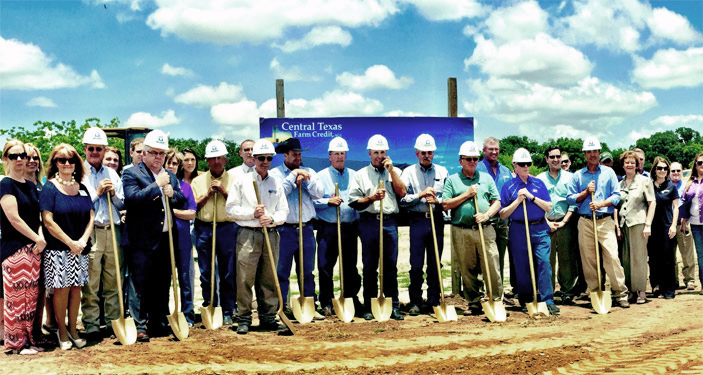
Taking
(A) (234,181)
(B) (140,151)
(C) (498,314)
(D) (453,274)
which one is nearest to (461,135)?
(D) (453,274)

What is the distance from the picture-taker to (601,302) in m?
8.56

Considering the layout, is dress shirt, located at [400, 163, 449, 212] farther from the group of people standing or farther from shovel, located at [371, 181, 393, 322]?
shovel, located at [371, 181, 393, 322]

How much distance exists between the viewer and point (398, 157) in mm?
10883

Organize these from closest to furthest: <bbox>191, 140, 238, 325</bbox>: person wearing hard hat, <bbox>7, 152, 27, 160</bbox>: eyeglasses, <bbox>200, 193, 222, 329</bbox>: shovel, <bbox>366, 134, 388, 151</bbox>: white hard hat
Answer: <bbox>7, 152, 27, 160</bbox>: eyeglasses
<bbox>200, 193, 222, 329</bbox>: shovel
<bbox>191, 140, 238, 325</bbox>: person wearing hard hat
<bbox>366, 134, 388, 151</bbox>: white hard hat

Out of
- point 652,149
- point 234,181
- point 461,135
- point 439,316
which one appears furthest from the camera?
point 652,149

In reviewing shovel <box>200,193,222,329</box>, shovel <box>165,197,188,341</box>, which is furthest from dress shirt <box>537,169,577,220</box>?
shovel <box>165,197,188,341</box>

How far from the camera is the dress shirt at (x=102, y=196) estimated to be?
7.18 m

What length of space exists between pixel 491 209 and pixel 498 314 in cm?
135

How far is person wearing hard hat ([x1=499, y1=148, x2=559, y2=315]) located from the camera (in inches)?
327

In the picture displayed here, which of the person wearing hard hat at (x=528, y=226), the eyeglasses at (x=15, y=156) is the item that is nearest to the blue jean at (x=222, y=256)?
the eyeglasses at (x=15, y=156)

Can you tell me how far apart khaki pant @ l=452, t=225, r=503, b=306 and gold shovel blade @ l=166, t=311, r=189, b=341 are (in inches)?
143

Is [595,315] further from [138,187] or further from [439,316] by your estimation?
[138,187]

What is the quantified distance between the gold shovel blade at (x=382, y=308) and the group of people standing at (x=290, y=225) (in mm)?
153

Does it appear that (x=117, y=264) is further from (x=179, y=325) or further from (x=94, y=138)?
(x=94, y=138)
